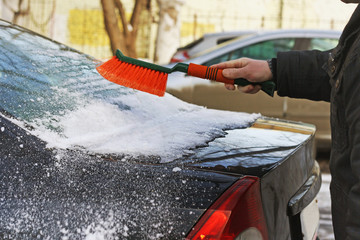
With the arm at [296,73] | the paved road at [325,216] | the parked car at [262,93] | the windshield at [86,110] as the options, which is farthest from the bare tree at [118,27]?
the arm at [296,73]

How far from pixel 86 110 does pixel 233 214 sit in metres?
0.81

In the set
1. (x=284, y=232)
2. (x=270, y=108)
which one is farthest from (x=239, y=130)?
(x=270, y=108)

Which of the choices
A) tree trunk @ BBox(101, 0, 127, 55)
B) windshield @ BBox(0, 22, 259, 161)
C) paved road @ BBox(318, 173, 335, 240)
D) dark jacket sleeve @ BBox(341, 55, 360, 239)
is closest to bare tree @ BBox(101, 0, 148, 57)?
tree trunk @ BBox(101, 0, 127, 55)

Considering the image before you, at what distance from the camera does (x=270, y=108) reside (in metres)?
6.42

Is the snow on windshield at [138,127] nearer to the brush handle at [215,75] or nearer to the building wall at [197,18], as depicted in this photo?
the brush handle at [215,75]

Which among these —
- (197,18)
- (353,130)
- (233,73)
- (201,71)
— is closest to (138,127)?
(201,71)

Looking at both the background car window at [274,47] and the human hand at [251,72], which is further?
the background car window at [274,47]

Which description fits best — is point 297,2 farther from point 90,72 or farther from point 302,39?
point 90,72

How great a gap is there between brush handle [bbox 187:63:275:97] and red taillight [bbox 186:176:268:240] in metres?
0.69

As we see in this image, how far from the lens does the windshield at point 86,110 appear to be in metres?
1.92

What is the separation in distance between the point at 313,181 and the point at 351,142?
3.00 ft

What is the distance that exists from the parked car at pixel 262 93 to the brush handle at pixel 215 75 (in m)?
3.90

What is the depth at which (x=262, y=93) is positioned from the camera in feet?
21.2

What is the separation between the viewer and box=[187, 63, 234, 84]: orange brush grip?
2268 millimetres
